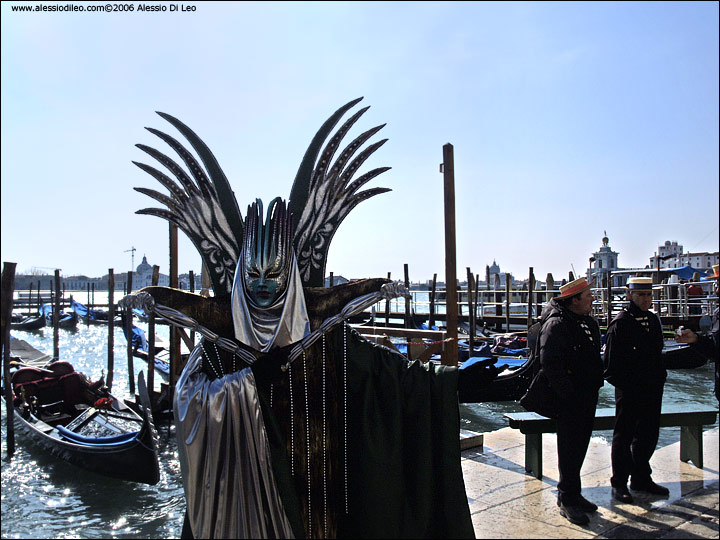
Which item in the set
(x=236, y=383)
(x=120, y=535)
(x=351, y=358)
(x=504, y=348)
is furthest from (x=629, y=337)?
(x=504, y=348)

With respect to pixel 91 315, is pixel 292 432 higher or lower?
higher

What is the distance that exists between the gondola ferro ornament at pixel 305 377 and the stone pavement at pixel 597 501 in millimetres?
913

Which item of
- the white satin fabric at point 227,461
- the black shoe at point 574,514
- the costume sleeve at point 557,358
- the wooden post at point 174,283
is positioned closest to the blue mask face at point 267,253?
the white satin fabric at point 227,461

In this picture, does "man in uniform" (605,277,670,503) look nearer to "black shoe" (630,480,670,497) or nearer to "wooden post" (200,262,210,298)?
"black shoe" (630,480,670,497)

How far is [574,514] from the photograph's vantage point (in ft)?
12.0

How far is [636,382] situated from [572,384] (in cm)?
67

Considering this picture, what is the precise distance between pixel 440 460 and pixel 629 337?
186 cm

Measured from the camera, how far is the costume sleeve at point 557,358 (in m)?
3.62

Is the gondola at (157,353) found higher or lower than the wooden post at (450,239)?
lower

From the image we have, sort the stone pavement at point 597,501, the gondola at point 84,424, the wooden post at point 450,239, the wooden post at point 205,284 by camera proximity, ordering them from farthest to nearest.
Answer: the gondola at point 84,424, the wooden post at point 450,239, the stone pavement at point 597,501, the wooden post at point 205,284

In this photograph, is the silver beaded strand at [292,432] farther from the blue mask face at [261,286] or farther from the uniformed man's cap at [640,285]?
the uniformed man's cap at [640,285]

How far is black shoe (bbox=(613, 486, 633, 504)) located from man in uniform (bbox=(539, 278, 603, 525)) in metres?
0.30

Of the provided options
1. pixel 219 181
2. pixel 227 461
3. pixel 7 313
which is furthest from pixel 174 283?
pixel 227 461

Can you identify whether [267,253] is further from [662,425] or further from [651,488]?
[662,425]
